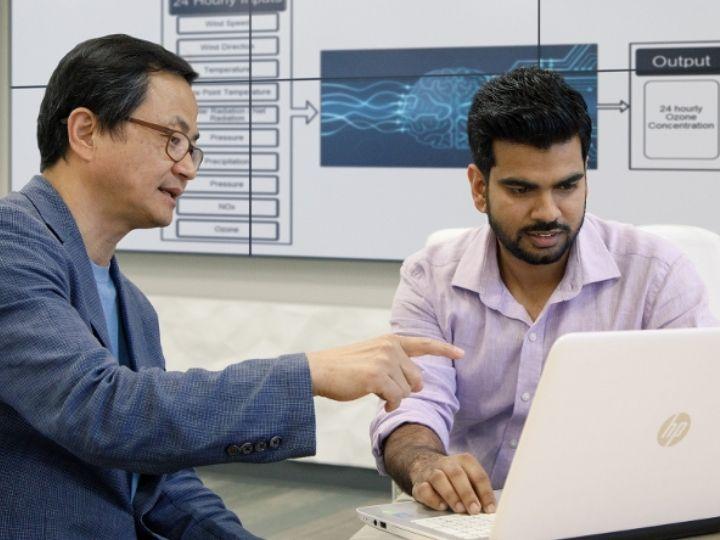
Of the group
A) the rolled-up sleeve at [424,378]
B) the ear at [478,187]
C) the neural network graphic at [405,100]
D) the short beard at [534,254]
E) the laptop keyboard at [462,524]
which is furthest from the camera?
the neural network graphic at [405,100]

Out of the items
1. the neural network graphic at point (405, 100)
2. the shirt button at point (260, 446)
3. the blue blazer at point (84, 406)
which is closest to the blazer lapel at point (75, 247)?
the blue blazer at point (84, 406)

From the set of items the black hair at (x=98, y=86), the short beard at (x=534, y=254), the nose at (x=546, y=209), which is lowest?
the short beard at (x=534, y=254)

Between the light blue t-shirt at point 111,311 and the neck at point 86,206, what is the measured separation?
37 mm

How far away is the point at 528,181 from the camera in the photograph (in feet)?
6.67

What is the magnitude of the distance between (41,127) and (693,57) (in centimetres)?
248

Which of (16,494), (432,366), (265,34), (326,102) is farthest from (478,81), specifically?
(16,494)

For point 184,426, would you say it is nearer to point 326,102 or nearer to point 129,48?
point 129,48

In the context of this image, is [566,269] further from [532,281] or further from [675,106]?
[675,106]

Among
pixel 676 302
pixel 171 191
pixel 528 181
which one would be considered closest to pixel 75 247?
pixel 171 191

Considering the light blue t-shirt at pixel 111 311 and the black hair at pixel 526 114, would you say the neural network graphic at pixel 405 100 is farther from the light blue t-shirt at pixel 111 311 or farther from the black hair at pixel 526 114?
the light blue t-shirt at pixel 111 311

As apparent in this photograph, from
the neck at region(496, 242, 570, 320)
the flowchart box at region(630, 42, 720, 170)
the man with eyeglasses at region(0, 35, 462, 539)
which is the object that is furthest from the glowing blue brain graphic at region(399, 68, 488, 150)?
the man with eyeglasses at region(0, 35, 462, 539)

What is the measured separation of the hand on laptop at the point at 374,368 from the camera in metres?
1.44

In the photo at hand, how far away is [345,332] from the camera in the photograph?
4098 mm

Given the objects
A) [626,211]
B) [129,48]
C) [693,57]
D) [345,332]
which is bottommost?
[345,332]
